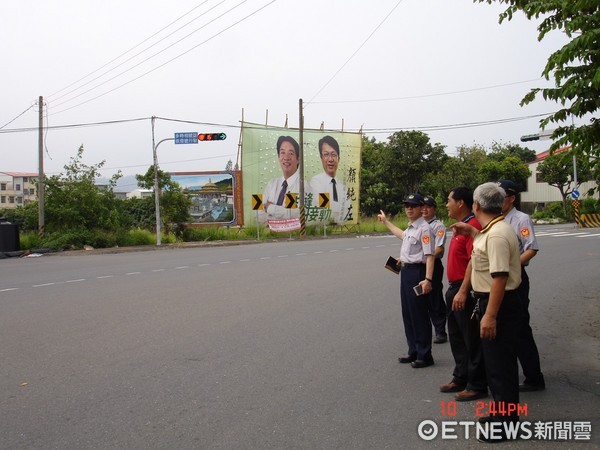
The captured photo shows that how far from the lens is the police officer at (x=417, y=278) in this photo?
19.8 ft

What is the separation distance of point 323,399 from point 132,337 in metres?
3.39

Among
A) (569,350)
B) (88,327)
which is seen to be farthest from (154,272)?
(569,350)

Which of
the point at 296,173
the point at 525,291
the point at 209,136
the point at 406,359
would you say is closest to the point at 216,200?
the point at 296,173

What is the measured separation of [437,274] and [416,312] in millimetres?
1259

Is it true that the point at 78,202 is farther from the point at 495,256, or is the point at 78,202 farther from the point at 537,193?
the point at 537,193

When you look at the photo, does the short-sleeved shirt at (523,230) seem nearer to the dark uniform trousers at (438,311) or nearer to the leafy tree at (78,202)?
the dark uniform trousers at (438,311)

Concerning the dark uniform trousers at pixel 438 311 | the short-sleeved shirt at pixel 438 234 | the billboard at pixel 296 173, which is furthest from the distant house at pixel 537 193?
the short-sleeved shirt at pixel 438 234

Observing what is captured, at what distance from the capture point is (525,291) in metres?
5.33

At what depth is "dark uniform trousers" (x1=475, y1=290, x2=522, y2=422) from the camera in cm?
425

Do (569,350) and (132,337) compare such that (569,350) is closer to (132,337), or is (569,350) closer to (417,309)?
(417,309)

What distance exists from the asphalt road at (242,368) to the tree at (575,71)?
7.84 feet

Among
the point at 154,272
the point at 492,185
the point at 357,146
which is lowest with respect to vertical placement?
the point at 154,272

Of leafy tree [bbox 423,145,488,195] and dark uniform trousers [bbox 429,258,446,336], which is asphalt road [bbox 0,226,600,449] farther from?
leafy tree [bbox 423,145,488,195]

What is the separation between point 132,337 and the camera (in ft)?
25.0
